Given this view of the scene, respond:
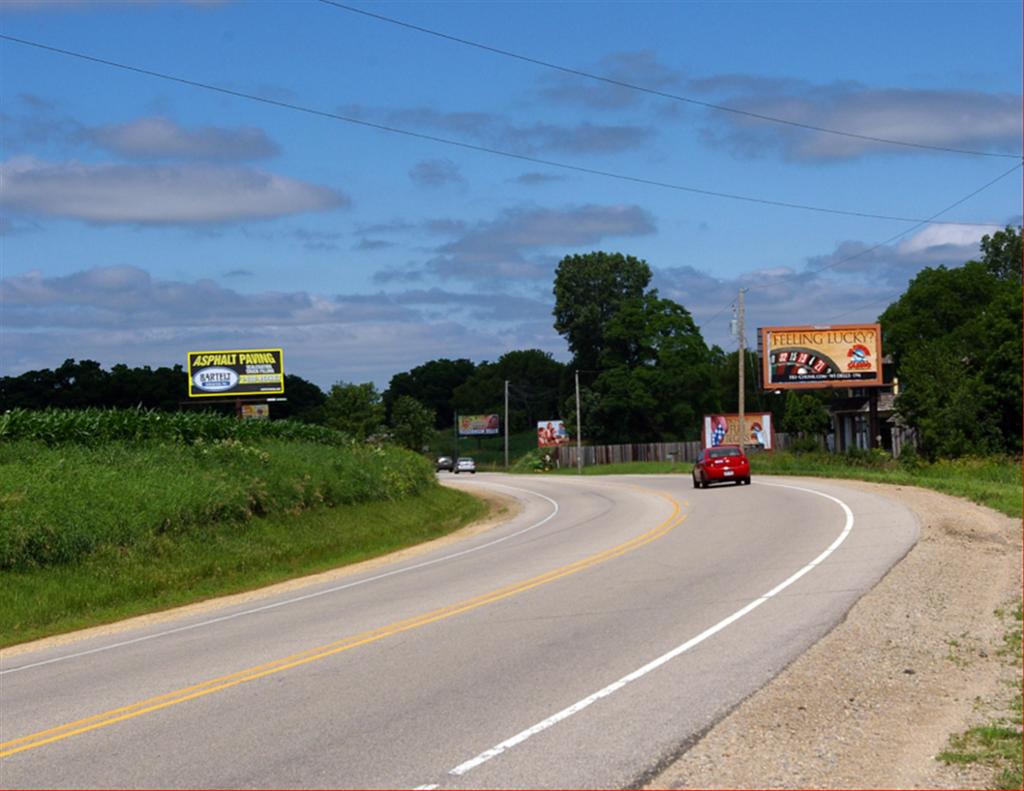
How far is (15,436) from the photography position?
1163 inches

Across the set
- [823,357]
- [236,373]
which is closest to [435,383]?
[823,357]

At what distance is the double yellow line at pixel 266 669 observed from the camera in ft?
33.0

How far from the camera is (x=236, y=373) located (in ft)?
198

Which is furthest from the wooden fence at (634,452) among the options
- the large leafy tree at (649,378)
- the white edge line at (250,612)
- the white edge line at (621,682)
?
the white edge line at (621,682)

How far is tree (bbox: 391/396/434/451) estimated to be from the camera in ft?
351

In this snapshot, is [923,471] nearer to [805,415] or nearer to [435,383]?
[805,415]

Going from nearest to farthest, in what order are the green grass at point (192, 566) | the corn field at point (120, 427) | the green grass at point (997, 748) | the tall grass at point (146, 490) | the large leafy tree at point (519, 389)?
the green grass at point (997, 748) < the green grass at point (192, 566) < the tall grass at point (146, 490) < the corn field at point (120, 427) < the large leafy tree at point (519, 389)

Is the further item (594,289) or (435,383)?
(435,383)

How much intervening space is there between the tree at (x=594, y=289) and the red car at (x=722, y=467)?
2434 inches

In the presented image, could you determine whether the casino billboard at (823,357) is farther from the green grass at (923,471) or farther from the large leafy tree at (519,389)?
the large leafy tree at (519,389)

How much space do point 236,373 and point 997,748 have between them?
179ft

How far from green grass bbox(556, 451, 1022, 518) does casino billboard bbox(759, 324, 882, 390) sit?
259 inches

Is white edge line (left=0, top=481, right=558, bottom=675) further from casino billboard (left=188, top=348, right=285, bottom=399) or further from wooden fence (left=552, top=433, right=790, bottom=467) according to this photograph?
wooden fence (left=552, top=433, right=790, bottom=467)

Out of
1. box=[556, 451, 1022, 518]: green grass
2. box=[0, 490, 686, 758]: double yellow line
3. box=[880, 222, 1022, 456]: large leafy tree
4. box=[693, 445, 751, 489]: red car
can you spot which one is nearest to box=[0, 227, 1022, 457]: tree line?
box=[880, 222, 1022, 456]: large leafy tree
